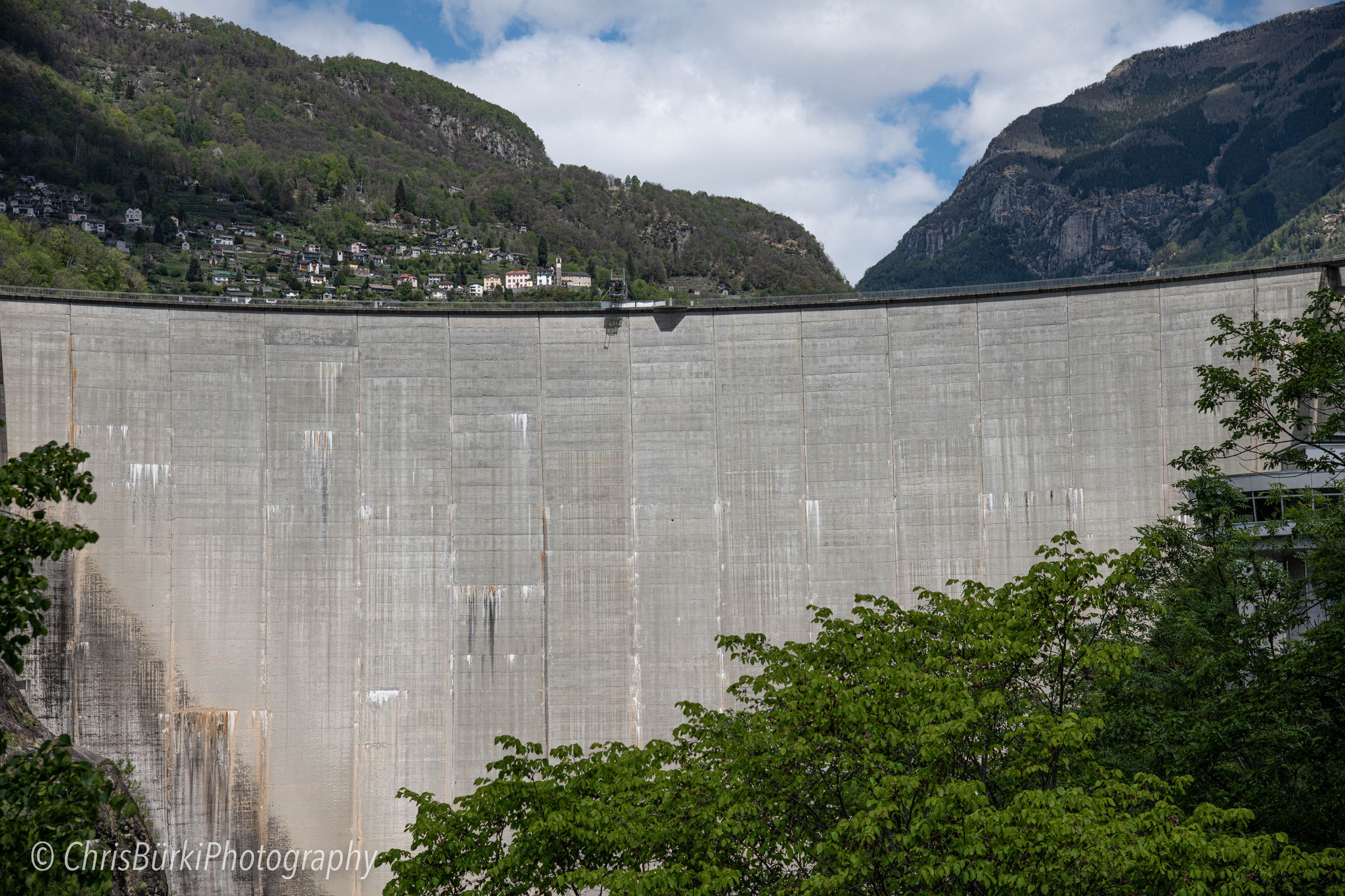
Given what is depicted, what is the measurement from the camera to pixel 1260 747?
35.4ft

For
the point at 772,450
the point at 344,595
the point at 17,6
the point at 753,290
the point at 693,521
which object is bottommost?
the point at 344,595

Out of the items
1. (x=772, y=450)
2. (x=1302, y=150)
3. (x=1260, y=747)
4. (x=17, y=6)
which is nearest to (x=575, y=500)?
(x=772, y=450)

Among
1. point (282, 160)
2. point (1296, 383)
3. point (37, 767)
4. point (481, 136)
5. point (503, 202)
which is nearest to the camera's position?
point (37, 767)

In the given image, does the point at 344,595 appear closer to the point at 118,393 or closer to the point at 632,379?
the point at 118,393

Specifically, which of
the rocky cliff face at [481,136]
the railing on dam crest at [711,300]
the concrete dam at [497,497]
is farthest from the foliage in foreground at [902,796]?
the rocky cliff face at [481,136]

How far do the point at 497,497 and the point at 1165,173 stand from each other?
13844cm

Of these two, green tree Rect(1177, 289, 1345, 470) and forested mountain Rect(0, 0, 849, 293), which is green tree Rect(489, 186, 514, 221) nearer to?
forested mountain Rect(0, 0, 849, 293)

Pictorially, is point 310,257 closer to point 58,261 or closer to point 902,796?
point 58,261

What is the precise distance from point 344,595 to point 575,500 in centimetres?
679

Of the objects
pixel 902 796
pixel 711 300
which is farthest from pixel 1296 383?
pixel 711 300

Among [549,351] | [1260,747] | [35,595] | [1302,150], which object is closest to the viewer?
[35,595]

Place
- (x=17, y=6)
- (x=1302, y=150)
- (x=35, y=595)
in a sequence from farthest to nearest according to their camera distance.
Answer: (x=1302, y=150)
(x=17, y=6)
(x=35, y=595)

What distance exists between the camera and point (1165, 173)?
135 m

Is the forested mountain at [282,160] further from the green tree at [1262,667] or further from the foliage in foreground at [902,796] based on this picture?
the foliage in foreground at [902,796]
